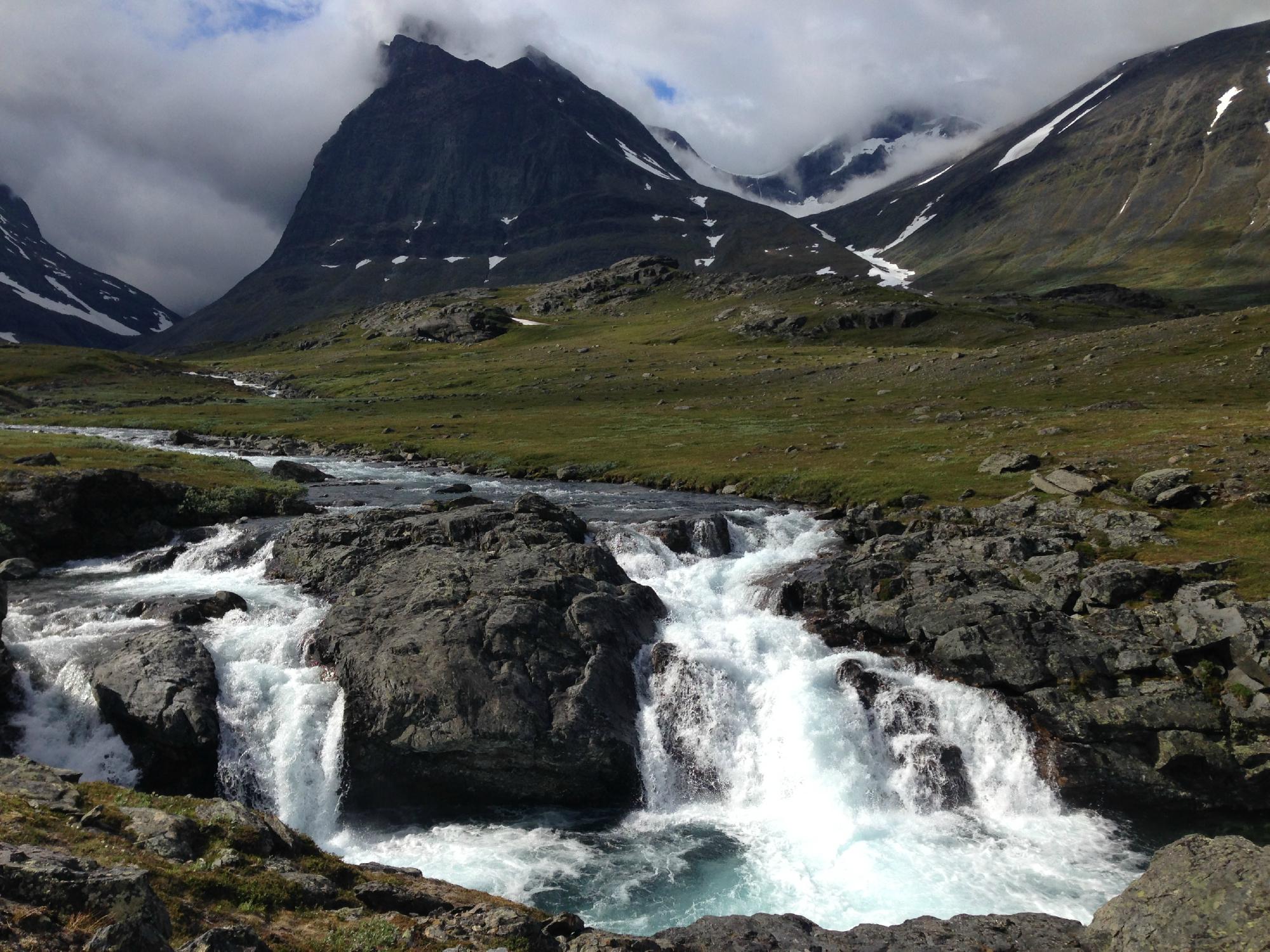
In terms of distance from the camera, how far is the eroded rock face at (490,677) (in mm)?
29000

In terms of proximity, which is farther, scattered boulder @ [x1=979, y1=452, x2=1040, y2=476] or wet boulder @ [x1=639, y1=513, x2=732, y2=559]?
scattered boulder @ [x1=979, y1=452, x2=1040, y2=476]

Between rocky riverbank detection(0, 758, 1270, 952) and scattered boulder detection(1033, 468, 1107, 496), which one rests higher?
scattered boulder detection(1033, 468, 1107, 496)

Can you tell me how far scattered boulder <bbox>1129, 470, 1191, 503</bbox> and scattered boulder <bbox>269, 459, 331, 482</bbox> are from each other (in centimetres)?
6685

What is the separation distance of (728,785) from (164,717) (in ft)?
72.8

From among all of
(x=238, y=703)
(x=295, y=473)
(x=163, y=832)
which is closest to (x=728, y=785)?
(x=238, y=703)

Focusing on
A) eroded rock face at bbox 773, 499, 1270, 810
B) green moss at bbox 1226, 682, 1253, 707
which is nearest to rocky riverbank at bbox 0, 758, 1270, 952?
eroded rock face at bbox 773, 499, 1270, 810

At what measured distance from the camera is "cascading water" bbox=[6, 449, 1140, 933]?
2431 centimetres

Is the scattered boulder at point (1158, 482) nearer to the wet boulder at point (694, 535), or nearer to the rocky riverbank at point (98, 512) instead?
the wet boulder at point (694, 535)

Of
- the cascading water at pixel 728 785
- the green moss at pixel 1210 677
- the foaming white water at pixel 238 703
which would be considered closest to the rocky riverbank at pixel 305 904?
the cascading water at pixel 728 785

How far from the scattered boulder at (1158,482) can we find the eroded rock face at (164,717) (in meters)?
51.3

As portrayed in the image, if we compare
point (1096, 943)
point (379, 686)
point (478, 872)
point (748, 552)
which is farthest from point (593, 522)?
point (1096, 943)

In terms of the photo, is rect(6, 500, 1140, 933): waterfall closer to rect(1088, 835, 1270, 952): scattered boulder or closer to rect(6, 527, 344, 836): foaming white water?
rect(6, 527, 344, 836): foaming white water

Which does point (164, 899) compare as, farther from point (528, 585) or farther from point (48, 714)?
point (528, 585)

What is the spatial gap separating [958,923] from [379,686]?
22.2m
